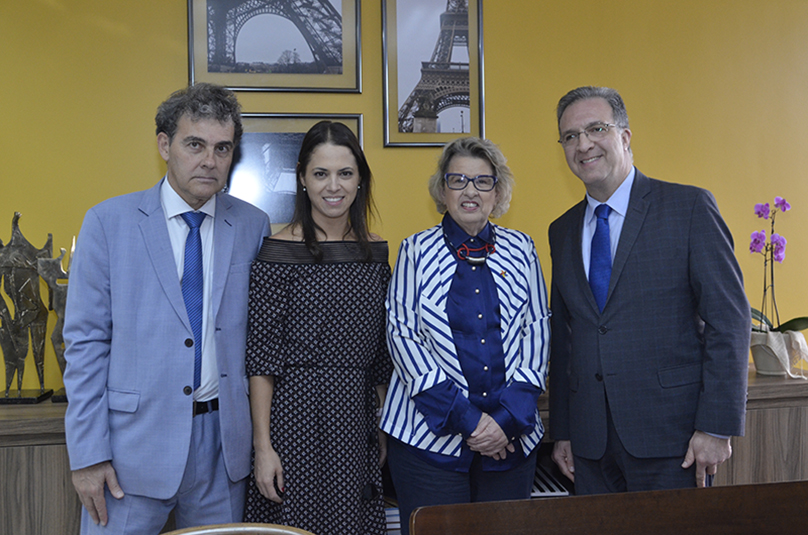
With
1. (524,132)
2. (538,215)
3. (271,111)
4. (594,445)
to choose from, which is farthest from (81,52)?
(594,445)

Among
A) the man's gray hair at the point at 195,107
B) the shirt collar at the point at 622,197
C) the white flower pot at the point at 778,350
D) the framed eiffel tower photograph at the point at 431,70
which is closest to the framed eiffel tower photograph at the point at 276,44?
the framed eiffel tower photograph at the point at 431,70

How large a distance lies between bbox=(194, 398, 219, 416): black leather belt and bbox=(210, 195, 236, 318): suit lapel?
25 centimetres

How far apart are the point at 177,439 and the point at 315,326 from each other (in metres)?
0.49

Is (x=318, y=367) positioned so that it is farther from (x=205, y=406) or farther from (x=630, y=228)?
(x=630, y=228)

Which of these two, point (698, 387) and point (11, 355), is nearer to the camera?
point (698, 387)

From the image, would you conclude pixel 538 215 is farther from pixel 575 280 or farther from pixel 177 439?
pixel 177 439

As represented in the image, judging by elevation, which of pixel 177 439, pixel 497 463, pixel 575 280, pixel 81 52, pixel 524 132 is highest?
pixel 81 52

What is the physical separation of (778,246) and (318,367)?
2.10 m

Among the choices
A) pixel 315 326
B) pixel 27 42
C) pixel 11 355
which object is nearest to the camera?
pixel 315 326

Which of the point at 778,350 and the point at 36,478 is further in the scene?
the point at 778,350

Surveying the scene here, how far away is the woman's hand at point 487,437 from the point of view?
159 cm

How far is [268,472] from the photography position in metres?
1.66

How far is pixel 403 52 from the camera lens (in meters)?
2.43

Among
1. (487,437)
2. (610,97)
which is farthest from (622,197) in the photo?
(487,437)
